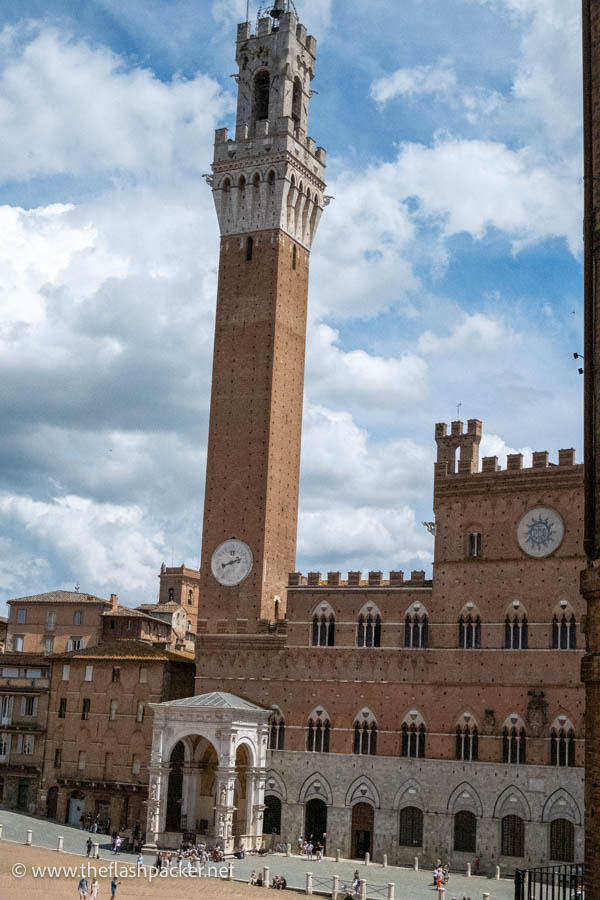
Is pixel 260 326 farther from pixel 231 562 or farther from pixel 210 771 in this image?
pixel 210 771

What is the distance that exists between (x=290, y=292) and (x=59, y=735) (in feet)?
79.7

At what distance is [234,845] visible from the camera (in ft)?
145

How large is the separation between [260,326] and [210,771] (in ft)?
67.7

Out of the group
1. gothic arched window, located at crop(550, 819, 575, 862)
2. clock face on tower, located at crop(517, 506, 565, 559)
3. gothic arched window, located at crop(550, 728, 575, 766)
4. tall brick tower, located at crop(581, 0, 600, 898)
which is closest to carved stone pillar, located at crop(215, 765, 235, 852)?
gothic arched window, located at crop(550, 819, 575, 862)

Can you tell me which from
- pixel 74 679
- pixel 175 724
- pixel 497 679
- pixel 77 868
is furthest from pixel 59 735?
pixel 497 679

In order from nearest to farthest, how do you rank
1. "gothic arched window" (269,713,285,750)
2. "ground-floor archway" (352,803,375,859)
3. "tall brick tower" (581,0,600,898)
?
"tall brick tower" (581,0,600,898) → "ground-floor archway" (352,803,375,859) → "gothic arched window" (269,713,285,750)

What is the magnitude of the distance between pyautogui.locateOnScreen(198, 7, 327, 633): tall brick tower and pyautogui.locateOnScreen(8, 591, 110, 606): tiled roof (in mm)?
15642

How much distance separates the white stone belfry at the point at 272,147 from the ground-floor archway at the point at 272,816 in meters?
26.7

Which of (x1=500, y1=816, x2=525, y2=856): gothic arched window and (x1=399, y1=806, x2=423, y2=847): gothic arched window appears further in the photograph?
(x1=399, y1=806, x2=423, y2=847): gothic arched window

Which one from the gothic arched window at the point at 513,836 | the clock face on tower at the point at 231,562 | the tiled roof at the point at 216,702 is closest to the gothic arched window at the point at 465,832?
the gothic arched window at the point at 513,836

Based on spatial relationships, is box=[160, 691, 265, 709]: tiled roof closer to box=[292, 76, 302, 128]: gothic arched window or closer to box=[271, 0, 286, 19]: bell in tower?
box=[292, 76, 302, 128]: gothic arched window

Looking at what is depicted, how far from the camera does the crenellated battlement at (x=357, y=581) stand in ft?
152

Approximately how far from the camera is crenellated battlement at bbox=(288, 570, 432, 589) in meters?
46.3

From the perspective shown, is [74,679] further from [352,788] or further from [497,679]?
[497,679]
